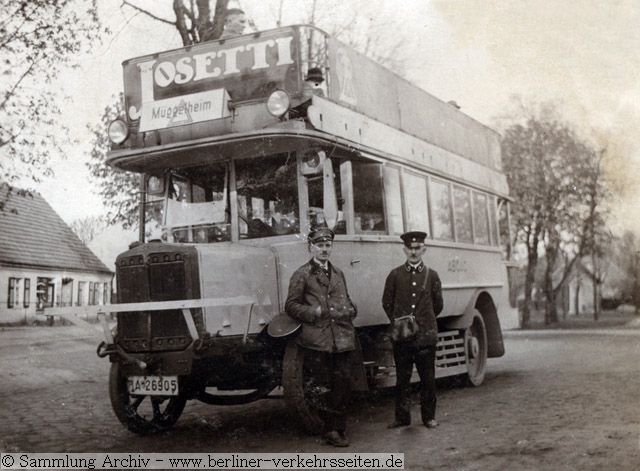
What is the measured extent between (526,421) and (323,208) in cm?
279

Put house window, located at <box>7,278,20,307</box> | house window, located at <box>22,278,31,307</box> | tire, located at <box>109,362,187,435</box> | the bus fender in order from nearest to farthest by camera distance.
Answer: tire, located at <box>109,362,187,435</box>
the bus fender
house window, located at <box>22,278,31,307</box>
house window, located at <box>7,278,20,307</box>

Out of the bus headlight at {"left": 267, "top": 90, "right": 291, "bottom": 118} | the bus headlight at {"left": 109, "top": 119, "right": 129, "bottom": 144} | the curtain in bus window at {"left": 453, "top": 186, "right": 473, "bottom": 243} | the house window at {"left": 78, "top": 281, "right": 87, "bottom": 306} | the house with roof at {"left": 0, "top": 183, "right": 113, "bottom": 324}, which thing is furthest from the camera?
the house window at {"left": 78, "top": 281, "right": 87, "bottom": 306}

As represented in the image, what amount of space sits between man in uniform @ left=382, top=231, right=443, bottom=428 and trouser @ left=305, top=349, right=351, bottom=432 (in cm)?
86

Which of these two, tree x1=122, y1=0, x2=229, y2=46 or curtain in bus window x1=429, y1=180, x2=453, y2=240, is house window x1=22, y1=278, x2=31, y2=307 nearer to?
tree x1=122, y1=0, x2=229, y2=46

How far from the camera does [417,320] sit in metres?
6.79

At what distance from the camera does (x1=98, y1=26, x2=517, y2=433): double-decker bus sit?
19.6 ft

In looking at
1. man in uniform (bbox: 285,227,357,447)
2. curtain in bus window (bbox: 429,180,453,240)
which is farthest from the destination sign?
curtain in bus window (bbox: 429,180,453,240)

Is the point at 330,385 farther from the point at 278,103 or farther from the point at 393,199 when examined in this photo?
the point at 393,199

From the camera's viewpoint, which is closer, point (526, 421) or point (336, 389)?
point (336, 389)

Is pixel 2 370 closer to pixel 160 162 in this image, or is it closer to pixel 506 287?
pixel 160 162

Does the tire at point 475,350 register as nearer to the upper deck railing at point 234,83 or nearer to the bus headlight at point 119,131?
the upper deck railing at point 234,83

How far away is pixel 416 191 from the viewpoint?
8.77 meters

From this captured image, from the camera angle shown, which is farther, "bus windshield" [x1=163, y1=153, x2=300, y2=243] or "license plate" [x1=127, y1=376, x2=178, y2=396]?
"bus windshield" [x1=163, y1=153, x2=300, y2=243]

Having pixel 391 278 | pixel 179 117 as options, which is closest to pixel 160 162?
pixel 179 117
